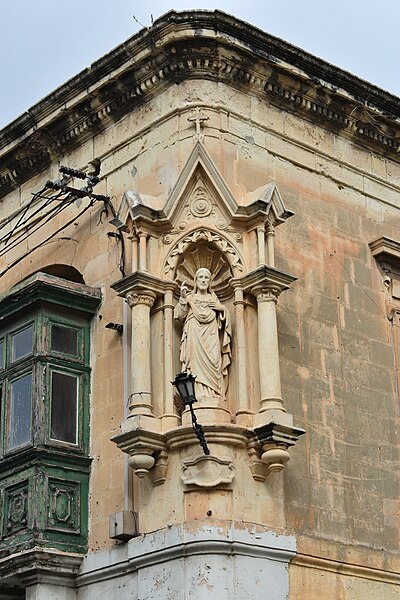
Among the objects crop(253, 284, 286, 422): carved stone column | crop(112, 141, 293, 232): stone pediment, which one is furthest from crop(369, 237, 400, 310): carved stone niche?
crop(253, 284, 286, 422): carved stone column

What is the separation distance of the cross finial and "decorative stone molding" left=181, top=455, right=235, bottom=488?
4202 mm

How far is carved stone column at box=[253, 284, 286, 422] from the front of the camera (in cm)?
1346

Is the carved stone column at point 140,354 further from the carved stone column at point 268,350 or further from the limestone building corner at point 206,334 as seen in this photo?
the carved stone column at point 268,350

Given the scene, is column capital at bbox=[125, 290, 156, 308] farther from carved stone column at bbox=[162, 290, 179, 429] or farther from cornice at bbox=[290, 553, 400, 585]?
cornice at bbox=[290, 553, 400, 585]

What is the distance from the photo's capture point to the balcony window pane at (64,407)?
48.0 ft

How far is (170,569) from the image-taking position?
42.3 feet

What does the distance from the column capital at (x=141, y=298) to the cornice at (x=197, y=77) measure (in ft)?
10.3

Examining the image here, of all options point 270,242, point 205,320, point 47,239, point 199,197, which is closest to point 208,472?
point 205,320

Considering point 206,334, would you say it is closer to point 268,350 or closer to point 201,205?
point 268,350

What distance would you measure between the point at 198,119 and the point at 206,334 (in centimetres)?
300

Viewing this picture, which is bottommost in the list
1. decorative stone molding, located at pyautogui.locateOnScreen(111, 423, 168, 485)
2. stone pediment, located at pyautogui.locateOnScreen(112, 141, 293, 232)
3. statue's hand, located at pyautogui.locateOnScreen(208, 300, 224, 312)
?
decorative stone molding, located at pyautogui.locateOnScreen(111, 423, 168, 485)

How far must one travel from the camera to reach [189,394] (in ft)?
42.3

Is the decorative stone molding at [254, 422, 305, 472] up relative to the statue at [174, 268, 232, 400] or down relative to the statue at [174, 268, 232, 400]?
down

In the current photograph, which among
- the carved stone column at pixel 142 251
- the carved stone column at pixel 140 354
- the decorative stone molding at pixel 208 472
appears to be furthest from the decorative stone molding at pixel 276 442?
the carved stone column at pixel 142 251
